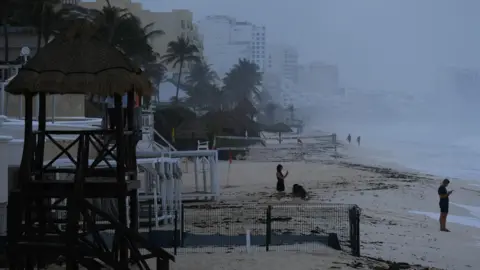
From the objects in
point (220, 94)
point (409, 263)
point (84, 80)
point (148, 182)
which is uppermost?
point (220, 94)

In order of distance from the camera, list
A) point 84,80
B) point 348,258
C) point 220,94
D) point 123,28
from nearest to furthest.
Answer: point 84,80, point 348,258, point 123,28, point 220,94

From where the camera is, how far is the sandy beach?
11672 mm

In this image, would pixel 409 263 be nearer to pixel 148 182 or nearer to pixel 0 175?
pixel 0 175

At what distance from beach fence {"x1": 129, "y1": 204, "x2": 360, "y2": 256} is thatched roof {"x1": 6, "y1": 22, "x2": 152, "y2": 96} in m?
4.39

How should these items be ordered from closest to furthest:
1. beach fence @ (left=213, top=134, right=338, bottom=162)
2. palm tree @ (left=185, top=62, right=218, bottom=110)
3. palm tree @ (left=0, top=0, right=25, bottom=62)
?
palm tree @ (left=0, top=0, right=25, bottom=62)
beach fence @ (left=213, top=134, right=338, bottom=162)
palm tree @ (left=185, top=62, right=218, bottom=110)

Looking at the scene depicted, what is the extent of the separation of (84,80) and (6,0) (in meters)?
36.6

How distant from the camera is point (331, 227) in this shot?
15.5 metres

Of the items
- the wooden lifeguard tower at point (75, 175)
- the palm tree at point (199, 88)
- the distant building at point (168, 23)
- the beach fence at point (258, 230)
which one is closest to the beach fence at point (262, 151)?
the beach fence at point (258, 230)

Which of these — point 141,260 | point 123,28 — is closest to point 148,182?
point 141,260

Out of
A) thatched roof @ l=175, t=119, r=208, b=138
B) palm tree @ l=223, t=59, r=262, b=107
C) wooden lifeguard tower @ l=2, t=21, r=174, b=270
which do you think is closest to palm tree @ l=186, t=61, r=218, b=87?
palm tree @ l=223, t=59, r=262, b=107

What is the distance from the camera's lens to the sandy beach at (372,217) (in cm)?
1167

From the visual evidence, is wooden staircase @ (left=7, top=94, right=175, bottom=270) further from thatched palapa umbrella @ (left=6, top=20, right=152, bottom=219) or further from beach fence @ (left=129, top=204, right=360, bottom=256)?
beach fence @ (left=129, top=204, right=360, bottom=256)

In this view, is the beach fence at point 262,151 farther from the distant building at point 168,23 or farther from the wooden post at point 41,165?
the distant building at point 168,23

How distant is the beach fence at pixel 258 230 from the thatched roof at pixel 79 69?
4.39m
